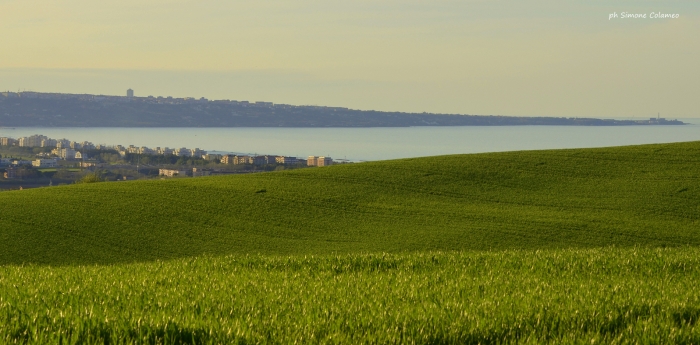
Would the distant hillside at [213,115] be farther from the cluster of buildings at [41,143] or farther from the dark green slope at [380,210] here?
the dark green slope at [380,210]

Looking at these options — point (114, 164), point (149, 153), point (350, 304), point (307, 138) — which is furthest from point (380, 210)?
point (307, 138)

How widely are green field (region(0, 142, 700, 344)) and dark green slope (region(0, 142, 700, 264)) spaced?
14 cm

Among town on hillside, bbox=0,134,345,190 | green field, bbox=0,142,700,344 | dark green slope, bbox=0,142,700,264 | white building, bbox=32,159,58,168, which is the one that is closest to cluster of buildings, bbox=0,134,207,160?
town on hillside, bbox=0,134,345,190

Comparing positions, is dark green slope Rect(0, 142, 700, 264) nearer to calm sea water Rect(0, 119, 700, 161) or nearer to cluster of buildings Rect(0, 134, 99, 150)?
cluster of buildings Rect(0, 134, 99, 150)

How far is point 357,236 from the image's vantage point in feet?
93.6

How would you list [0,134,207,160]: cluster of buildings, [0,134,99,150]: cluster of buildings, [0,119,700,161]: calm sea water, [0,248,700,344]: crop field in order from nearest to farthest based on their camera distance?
[0,248,700,344]: crop field → [0,134,207,160]: cluster of buildings → [0,134,99,150]: cluster of buildings → [0,119,700,161]: calm sea water

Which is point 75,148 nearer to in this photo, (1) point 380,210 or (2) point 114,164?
(2) point 114,164

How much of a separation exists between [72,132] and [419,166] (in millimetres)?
119022

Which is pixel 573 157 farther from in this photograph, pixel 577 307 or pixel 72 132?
pixel 72 132

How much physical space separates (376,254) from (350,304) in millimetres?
6297

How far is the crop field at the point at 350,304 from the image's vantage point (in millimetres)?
6730

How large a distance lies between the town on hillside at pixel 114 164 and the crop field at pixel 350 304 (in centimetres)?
→ 4384

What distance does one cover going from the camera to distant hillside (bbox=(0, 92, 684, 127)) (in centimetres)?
15550

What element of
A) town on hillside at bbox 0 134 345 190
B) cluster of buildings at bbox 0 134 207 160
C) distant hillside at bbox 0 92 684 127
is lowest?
town on hillside at bbox 0 134 345 190
